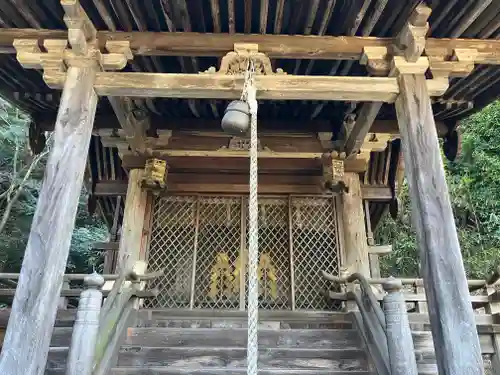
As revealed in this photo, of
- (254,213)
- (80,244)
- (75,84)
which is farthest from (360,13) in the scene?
(80,244)

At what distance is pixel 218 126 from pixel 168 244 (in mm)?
1809

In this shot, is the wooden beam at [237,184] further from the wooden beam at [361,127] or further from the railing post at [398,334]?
the railing post at [398,334]

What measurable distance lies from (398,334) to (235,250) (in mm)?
3182

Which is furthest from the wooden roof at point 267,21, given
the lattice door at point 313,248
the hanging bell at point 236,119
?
the lattice door at point 313,248

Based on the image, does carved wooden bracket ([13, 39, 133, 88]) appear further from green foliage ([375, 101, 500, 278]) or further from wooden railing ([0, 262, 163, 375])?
green foliage ([375, 101, 500, 278])

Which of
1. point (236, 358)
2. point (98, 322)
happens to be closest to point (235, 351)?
point (236, 358)

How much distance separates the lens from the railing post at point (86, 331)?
128 inches

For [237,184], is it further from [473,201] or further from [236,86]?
[473,201]

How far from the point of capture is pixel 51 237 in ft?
10.6

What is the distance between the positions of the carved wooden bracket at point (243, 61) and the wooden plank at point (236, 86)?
0.25 feet

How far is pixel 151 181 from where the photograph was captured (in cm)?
593

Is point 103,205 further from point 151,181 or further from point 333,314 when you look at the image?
point 333,314

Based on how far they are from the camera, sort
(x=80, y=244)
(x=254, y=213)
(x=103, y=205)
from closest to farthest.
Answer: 1. (x=254, y=213)
2. (x=103, y=205)
3. (x=80, y=244)

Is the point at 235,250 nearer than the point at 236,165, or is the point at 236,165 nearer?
the point at 235,250
